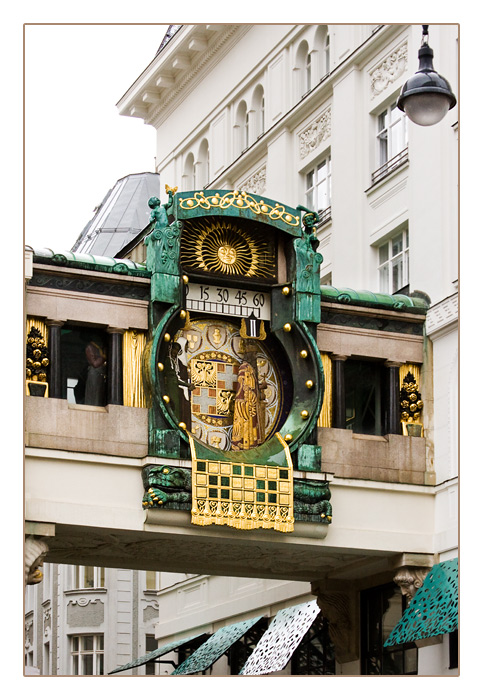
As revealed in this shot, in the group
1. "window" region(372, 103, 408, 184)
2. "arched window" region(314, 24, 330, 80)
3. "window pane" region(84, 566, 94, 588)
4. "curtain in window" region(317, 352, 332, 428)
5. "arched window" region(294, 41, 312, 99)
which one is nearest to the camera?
"curtain in window" region(317, 352, 332, 428)

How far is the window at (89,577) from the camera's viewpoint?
114 feet

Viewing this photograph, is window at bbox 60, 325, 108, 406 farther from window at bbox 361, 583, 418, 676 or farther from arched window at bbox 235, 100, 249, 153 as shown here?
arched window at bbox 235, 100, 249, 153

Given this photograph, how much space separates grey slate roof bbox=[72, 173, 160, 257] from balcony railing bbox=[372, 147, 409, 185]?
13354 millimetres

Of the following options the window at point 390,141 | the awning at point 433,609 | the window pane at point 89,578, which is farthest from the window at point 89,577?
the awning at point 433,609

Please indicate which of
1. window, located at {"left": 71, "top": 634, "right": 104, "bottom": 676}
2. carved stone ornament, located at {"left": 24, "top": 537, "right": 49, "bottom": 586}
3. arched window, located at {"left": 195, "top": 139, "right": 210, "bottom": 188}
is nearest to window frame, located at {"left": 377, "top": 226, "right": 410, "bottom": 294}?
arched window, located at {"left": 195, "top": 139, "right": 210, "bottom": 188}

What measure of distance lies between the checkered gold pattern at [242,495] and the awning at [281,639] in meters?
2.70

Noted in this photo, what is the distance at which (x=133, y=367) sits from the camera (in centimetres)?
1856

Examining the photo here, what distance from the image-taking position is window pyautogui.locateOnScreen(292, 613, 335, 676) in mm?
22031

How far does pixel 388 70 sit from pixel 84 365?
19.4ft

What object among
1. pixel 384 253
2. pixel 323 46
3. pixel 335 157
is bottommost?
pixel 384 253

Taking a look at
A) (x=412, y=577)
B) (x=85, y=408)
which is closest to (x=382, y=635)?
(x=412, y=577)

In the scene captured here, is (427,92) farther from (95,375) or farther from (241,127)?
(241,127)

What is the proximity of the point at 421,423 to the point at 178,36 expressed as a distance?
6.74m
